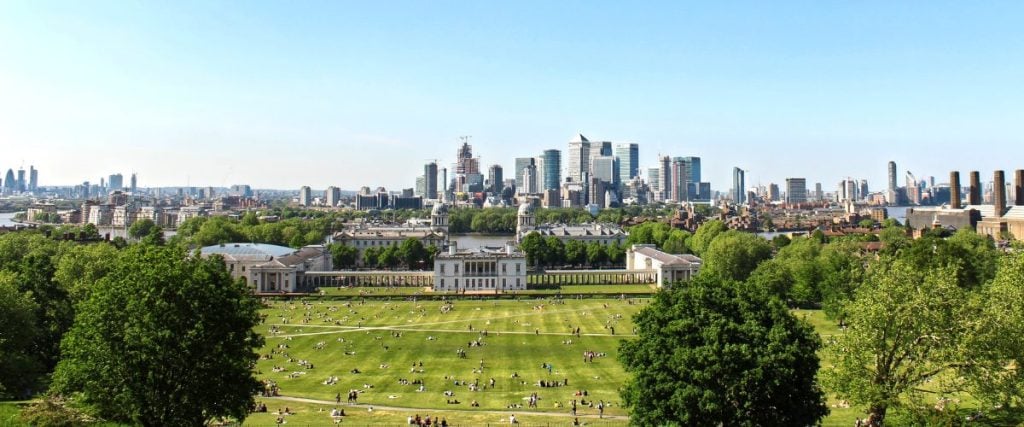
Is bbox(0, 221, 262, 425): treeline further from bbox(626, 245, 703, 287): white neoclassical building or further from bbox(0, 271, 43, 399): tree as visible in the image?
bbox(626, 245, 703, 287): white neoclassical building

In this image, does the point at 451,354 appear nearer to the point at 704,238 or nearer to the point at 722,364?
the point at 722,364

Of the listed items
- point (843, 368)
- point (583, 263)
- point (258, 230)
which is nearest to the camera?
point (843, 368)

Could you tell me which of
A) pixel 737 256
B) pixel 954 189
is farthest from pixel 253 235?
pixel 954 189

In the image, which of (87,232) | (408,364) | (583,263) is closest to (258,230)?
(87,232)

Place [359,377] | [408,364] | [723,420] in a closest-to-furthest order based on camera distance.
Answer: [723,420] → [359,377] → [408,364]

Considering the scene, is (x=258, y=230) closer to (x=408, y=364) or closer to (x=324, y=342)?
(x=324, y=342)

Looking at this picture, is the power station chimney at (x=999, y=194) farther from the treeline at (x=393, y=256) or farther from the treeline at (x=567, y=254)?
the treeline at (x=393, y=256)

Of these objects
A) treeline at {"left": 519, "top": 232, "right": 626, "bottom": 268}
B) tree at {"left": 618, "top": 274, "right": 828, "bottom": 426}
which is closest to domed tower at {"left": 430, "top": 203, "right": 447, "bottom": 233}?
treeline at {"left": 519, "top": 232, "right": 626, "bottom": 268}
